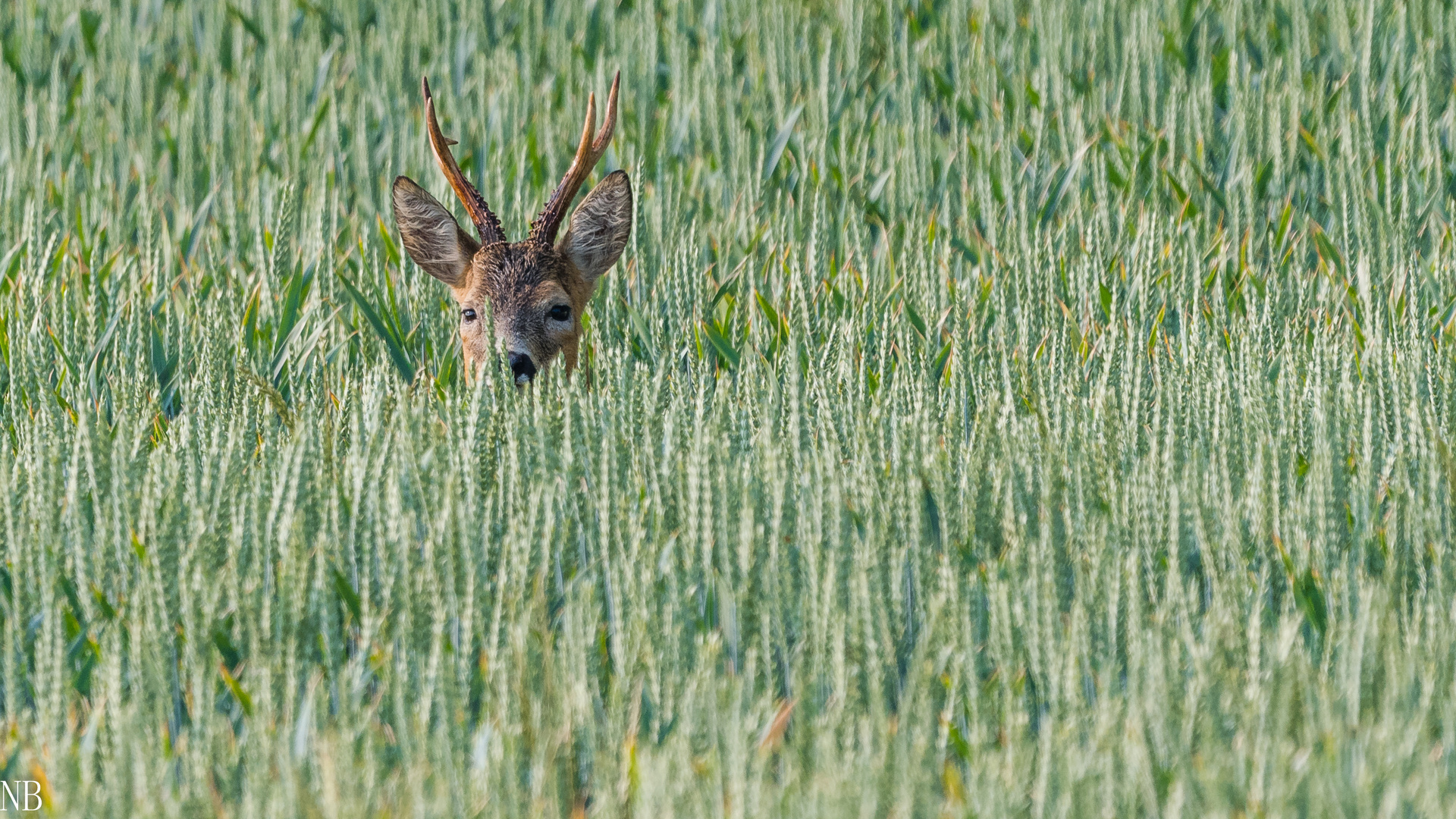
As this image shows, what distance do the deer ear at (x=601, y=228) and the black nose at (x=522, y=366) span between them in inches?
22.3

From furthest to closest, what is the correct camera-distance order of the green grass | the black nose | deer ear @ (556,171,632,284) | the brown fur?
1. deer ear @ (556,171,632,284)
2. the brown fur
3. the black nose
4. the green grass

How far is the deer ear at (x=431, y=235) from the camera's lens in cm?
480

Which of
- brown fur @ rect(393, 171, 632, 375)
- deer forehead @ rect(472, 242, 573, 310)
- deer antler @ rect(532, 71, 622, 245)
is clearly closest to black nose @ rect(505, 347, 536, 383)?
brown fur @ rect(393, 171, 632, 375)

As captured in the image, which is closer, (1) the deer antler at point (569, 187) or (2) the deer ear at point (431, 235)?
(2) the deer ear at point (431, 235)

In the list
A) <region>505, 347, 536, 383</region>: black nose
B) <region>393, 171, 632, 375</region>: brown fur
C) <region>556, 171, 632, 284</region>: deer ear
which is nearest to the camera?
<region>505, 347, 536, 383</region>: black nose

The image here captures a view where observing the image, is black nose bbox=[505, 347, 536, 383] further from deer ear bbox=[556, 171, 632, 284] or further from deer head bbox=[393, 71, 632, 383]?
deer ear bbox=[556, 171, 632, 284]

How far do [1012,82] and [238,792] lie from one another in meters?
6.28

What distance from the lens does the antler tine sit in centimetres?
492

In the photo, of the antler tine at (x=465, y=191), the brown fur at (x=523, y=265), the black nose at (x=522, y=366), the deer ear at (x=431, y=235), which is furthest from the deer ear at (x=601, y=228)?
the black nose at (x=522, y=366)

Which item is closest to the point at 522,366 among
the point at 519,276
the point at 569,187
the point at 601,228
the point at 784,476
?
the point at 519,276

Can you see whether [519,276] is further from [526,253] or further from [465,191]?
[465,191]

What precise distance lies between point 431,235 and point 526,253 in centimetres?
34

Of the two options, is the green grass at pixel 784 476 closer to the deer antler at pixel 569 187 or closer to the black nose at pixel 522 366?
the black nose at pixel 522 366

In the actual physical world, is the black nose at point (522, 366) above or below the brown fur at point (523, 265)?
below
